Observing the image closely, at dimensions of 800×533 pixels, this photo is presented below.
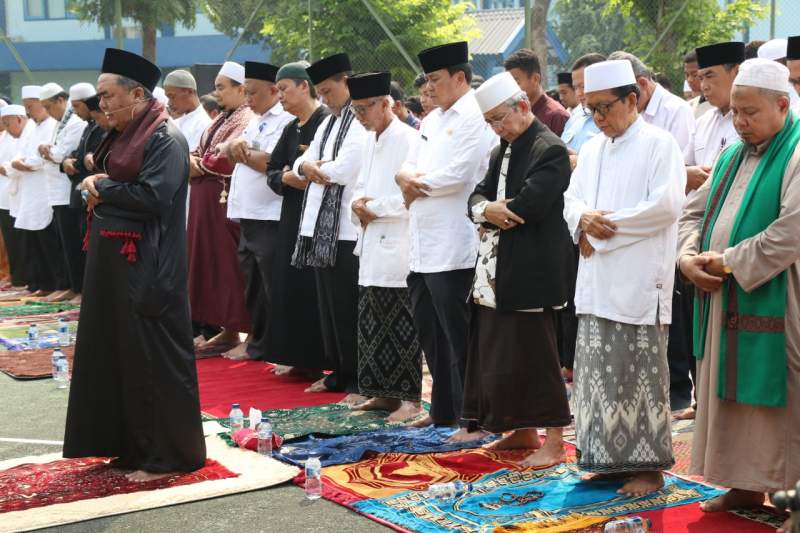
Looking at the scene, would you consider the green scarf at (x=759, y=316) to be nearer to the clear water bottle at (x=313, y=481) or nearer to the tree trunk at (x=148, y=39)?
the clear water bottle at (x=313, y=481)

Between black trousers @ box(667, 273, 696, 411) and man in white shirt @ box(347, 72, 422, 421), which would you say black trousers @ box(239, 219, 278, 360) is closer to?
man in white shirt @ box(347, 72, 422, 421)

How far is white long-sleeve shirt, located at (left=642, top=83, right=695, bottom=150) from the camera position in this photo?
7.09 m

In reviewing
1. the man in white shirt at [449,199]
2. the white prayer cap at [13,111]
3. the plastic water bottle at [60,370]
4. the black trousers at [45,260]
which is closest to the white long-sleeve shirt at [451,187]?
the man in white shirt at [449,199]

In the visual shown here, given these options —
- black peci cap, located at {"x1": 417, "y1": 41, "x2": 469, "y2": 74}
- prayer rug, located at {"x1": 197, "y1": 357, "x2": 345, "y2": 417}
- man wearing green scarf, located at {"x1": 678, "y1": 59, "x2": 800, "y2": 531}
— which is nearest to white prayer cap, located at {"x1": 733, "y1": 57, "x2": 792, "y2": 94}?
man wearing green scarf, located at {"x1": 678, "y1": 59, "x2": 800, "y2": 531}

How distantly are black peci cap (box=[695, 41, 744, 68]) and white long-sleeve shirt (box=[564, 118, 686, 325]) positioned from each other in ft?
Answer: 4.93

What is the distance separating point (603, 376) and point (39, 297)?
388 inches

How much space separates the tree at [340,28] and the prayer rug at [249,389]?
522cm

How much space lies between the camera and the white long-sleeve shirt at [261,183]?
28.2ft

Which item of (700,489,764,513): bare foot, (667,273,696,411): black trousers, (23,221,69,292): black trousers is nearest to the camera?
(700,489,764,513): bare foot

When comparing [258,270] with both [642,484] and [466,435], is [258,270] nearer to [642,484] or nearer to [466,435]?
[466,435]

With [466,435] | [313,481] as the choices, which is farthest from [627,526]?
[466,435]

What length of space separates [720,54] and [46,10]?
1472cm

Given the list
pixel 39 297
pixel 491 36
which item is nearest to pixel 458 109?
pixel 39 297

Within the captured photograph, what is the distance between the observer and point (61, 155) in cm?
1231
